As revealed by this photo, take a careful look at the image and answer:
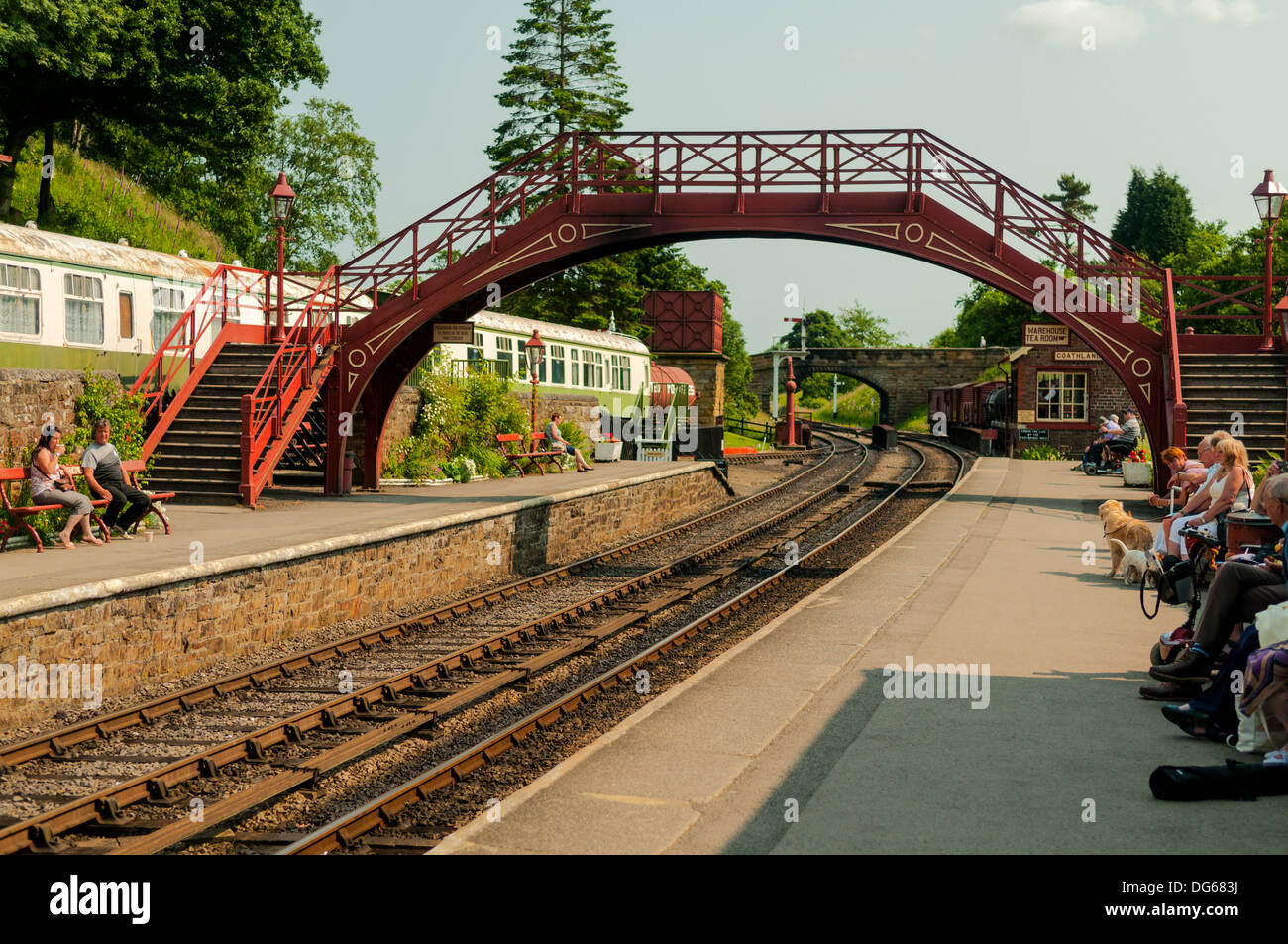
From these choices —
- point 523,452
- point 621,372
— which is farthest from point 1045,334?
point 621,372

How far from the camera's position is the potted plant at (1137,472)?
85.6ft

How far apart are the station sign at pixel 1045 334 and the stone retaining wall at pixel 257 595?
8825mm

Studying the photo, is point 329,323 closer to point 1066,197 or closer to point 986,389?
point 986,389

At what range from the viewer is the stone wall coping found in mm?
10188

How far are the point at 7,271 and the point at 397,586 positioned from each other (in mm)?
7770

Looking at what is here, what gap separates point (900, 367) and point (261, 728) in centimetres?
7308

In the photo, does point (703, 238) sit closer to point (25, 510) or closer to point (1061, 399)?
point (25, 510)

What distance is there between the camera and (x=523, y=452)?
29.2 meters

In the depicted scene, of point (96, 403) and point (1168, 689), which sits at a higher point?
point (96, 403)

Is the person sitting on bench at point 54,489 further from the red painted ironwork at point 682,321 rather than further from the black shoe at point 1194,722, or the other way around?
the red painted ironwork at point 682,321

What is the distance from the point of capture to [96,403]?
57.3ft

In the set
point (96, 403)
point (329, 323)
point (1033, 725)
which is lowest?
point (1033, 725)
